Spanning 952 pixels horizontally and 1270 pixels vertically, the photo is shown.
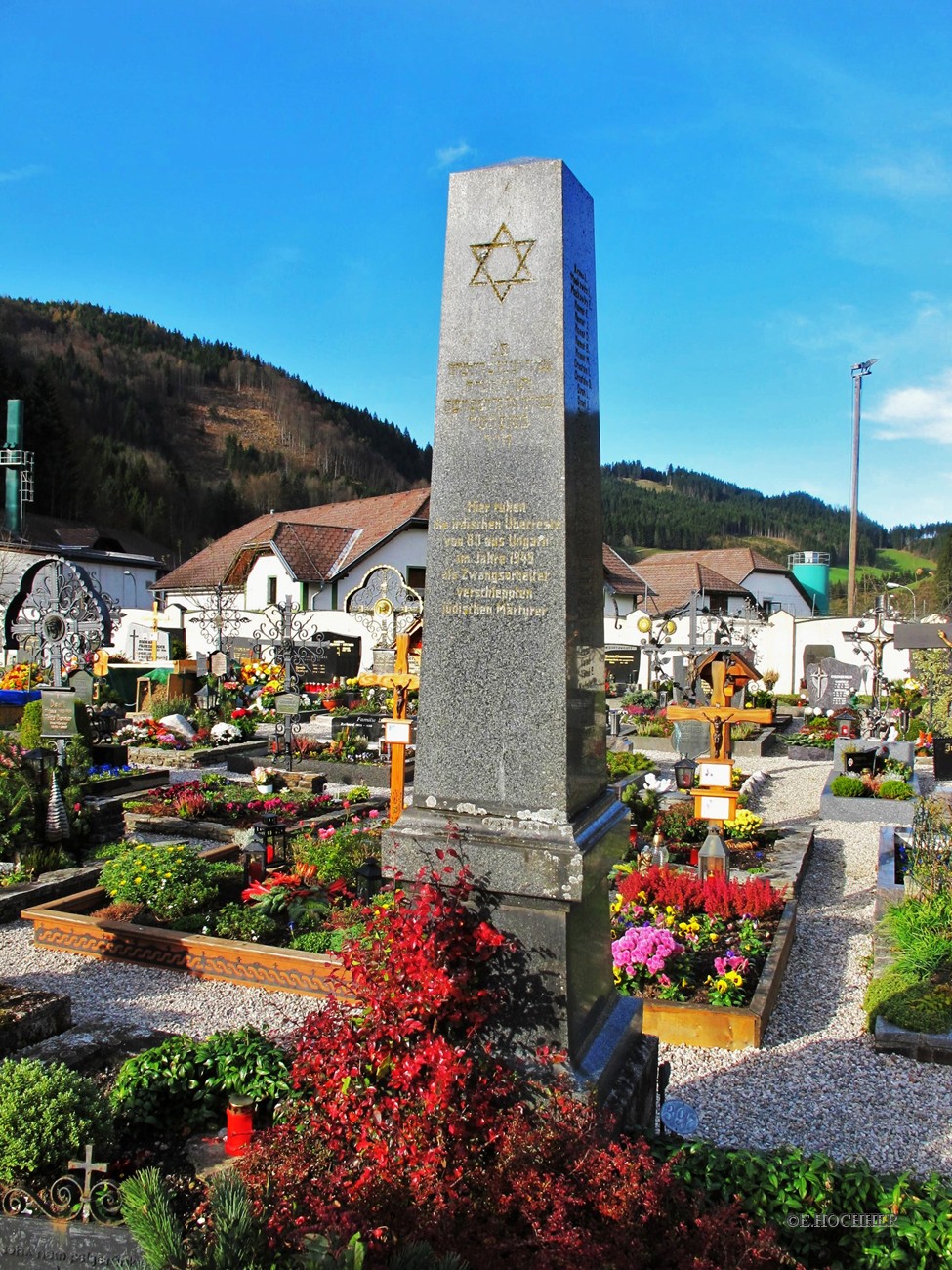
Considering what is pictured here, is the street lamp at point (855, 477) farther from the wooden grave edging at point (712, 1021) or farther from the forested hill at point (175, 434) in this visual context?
the forested hill at point (175, 434)

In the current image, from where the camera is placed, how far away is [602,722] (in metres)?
4.43

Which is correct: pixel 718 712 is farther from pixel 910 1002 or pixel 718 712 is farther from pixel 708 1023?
pixel 708 1023

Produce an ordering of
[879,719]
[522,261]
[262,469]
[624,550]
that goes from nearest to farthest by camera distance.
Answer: [522,261] → [879,719] → [624,550] → [262,469]

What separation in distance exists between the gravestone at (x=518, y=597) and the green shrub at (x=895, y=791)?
9990 millimetres

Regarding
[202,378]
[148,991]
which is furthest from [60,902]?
[202,378]

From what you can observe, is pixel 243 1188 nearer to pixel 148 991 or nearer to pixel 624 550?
pixel 148 991

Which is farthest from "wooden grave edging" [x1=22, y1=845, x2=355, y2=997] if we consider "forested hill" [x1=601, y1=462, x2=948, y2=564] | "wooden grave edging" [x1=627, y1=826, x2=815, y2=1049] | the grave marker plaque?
"forested hill" [x1=601, y1=462, x2=948, y2=564]

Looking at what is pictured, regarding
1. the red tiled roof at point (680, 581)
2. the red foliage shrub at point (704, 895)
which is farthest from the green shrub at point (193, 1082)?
the red tiled roof at point (680, 581)

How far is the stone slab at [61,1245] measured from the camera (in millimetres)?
2967

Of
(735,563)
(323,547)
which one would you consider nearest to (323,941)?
(323,547)

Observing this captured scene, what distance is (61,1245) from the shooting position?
303 cm

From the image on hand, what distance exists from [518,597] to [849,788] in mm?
10558

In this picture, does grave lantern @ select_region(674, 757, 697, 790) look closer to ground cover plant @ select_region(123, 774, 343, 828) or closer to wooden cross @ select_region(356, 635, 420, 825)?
wooden cross @ select_region(356, 635, 420, 825)

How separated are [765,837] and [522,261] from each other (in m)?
8.55
